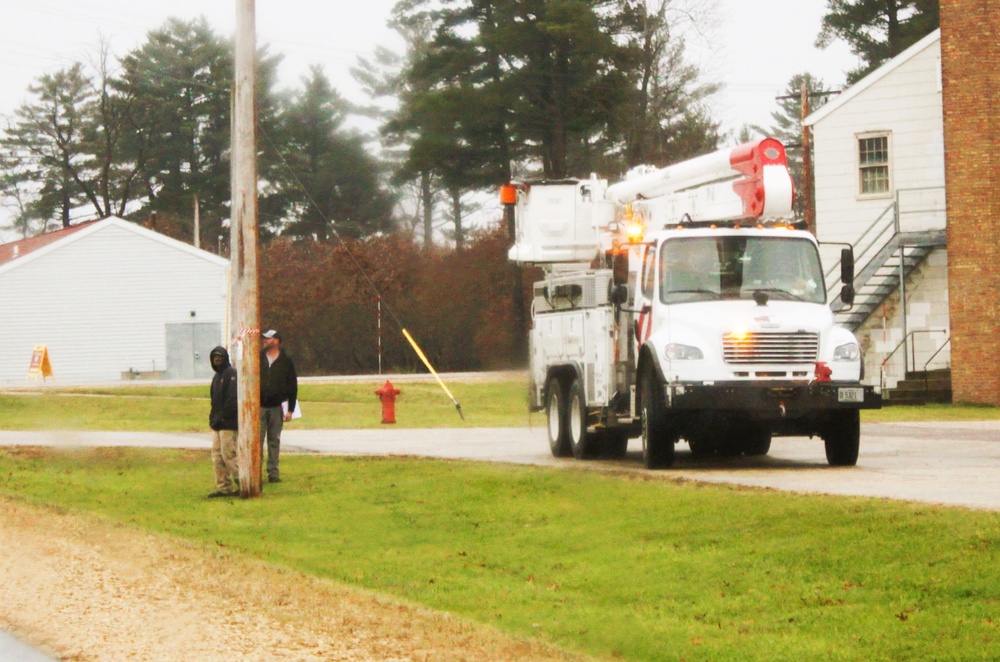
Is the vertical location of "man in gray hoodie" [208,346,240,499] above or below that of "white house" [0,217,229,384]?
below

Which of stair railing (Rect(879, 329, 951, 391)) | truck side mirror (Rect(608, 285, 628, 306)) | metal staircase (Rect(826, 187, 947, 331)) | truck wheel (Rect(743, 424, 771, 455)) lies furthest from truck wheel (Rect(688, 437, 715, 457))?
stair railing (Rect(879, 329, 951, 391))

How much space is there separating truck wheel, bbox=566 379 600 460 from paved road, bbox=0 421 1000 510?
333 millimetres

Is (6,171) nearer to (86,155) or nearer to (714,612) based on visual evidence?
(86,155)

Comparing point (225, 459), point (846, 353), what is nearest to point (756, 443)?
point (846, 353)

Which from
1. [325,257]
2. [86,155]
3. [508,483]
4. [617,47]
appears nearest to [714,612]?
[508,483]

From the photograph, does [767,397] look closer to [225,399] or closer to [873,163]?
[225,399]

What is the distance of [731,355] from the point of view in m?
17.7

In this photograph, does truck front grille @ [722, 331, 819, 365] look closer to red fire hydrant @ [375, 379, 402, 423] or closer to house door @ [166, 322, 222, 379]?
red fire hydrant @ [375, 379, 402, 423]

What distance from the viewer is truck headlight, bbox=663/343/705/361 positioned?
17.7 m

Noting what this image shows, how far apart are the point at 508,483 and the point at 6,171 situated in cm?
6828

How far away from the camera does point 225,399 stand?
59.4 ft

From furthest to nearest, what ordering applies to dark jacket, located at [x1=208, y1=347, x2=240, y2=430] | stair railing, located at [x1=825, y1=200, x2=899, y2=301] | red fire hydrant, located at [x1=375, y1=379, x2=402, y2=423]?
1. stair railing, located at [x1=825, y1=200, x2=899, y2=301]
2. red fire hydrant, located at [x1=375, y1=379, x2=402, y2=423]
3. dark jacket, located at [x1=208, y1=347, x2=240, y2=430]

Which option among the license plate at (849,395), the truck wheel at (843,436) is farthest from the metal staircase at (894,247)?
the license plate at (849,395)

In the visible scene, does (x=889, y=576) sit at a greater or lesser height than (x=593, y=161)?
lesser
